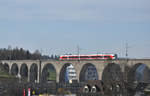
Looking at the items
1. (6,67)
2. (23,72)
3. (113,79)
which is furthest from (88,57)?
(6,67)

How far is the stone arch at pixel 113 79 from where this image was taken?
6532 centimetres

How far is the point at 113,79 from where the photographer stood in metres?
72.5

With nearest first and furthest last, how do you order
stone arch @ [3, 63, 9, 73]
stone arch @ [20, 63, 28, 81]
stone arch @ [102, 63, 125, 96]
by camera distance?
stone arch @ [102, 63, 125, 96], stone arch @ [20, 63, 28, 81], stone arch @ [3, 63, 9, 73]

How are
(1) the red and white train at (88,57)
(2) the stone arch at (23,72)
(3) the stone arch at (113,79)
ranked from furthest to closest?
1. (2) the stone arch at (23,72)
2. (1) the red and white train at (88,57)
3. (3) the stone arch at (113,79)

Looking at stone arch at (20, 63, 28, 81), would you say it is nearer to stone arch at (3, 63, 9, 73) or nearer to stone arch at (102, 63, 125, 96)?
stone arch at (3, 63, 9, 73)

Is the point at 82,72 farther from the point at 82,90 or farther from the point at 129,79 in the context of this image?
the point at 82,90

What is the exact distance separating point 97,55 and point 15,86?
88.6 feet

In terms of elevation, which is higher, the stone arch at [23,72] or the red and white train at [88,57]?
the red and white train at [88,57]

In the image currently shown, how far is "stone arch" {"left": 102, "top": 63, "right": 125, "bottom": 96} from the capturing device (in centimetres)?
6532

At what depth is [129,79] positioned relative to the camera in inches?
2931

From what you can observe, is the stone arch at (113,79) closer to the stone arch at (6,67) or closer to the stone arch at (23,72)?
the stone arch at (23,72)

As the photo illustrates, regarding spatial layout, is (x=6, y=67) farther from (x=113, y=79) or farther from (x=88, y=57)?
(x=113, y=79)

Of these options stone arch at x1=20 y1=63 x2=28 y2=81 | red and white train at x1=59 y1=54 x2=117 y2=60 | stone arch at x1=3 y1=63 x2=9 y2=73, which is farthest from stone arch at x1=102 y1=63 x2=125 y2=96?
stone arch at x1=3 y1=63 x2=9 y2=73

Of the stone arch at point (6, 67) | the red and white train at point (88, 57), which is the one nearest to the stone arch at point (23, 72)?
the stone arch at point (6, 67)
